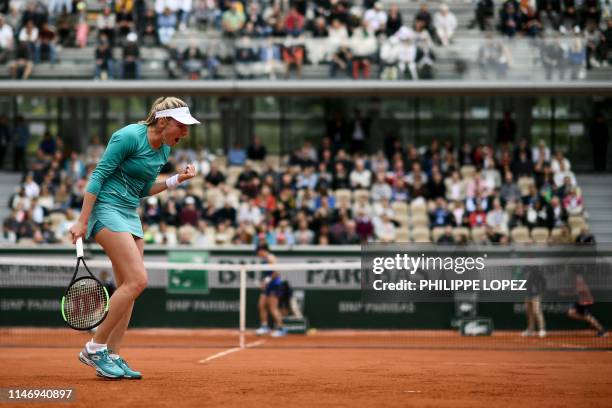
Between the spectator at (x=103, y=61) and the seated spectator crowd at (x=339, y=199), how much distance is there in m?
2.25

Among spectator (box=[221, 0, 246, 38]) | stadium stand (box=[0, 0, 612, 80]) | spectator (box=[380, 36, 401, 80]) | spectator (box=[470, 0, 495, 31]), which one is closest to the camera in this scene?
stadium stand (box=[0, 0, 612, 80])

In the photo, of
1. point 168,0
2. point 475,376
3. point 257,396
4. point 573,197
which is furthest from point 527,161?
point 257,396

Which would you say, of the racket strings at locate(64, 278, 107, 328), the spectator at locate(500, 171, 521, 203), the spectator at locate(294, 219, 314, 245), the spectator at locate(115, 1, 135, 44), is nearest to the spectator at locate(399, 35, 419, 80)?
the spectator at locate(500, 171, 521, 203)

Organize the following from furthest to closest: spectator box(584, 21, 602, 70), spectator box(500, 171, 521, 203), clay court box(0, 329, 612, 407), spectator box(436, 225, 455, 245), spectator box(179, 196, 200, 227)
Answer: spectator box(584, 21, 602, 70) → spectator box(500, 171, 521, 203) → spectator box(179, 196, 200, 227) → spectator box(436, 225, 455, 245) → clay court box(0, 329, 612, 407)

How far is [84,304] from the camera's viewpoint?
9.07m

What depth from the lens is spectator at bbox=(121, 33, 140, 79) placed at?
1042 inches

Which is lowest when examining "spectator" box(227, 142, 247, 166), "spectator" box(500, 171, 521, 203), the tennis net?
the tennis net

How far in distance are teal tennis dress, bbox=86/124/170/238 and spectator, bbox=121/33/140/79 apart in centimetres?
1817

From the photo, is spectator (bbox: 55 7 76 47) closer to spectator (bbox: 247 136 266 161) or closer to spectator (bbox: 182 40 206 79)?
spectator (bbox: 182 40 206 79)

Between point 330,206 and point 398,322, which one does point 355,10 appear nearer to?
point 330,206

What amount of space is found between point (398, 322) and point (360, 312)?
0.79m

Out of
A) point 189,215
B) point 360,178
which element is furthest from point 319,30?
point 189,215

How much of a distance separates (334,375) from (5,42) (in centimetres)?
1924

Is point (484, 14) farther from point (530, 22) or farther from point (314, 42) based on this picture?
point (314, 42)
